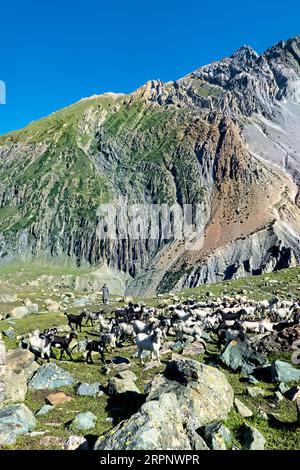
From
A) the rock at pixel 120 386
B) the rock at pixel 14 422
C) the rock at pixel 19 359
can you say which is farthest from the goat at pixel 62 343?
the rock at pixel 14 422

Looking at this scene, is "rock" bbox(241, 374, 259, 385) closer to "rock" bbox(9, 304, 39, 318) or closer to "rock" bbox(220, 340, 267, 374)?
"rock" bbox(220, 340, 267, 374)

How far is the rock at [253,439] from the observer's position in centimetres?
1314

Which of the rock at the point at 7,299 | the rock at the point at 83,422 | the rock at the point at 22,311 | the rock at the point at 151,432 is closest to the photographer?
the rock at the point at 151,432

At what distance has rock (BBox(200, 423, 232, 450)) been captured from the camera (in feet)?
40.8

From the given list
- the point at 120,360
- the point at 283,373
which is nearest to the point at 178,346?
the point at 120,360

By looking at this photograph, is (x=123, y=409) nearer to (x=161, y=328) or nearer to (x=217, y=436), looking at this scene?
(x=217, y=436)

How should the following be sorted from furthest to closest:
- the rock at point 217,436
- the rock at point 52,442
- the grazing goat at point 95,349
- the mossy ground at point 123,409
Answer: the grazing goat at point 95,349
the mossy ground at point 123,409
the rock at point 52,442
the rock at point 217,436

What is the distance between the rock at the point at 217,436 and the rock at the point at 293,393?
18.8 feet

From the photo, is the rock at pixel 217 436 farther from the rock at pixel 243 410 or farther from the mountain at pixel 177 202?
the mountain at pixel 177 202

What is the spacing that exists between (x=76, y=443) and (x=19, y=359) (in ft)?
38.4

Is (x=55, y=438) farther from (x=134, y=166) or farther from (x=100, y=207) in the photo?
(x=134, y=166)

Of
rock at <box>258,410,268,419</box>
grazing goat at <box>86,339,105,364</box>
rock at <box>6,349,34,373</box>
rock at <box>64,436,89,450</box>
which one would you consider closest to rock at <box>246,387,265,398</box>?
rock at <box>258,410,268,419</box>

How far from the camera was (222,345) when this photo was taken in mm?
29078

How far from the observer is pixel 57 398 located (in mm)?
18438
